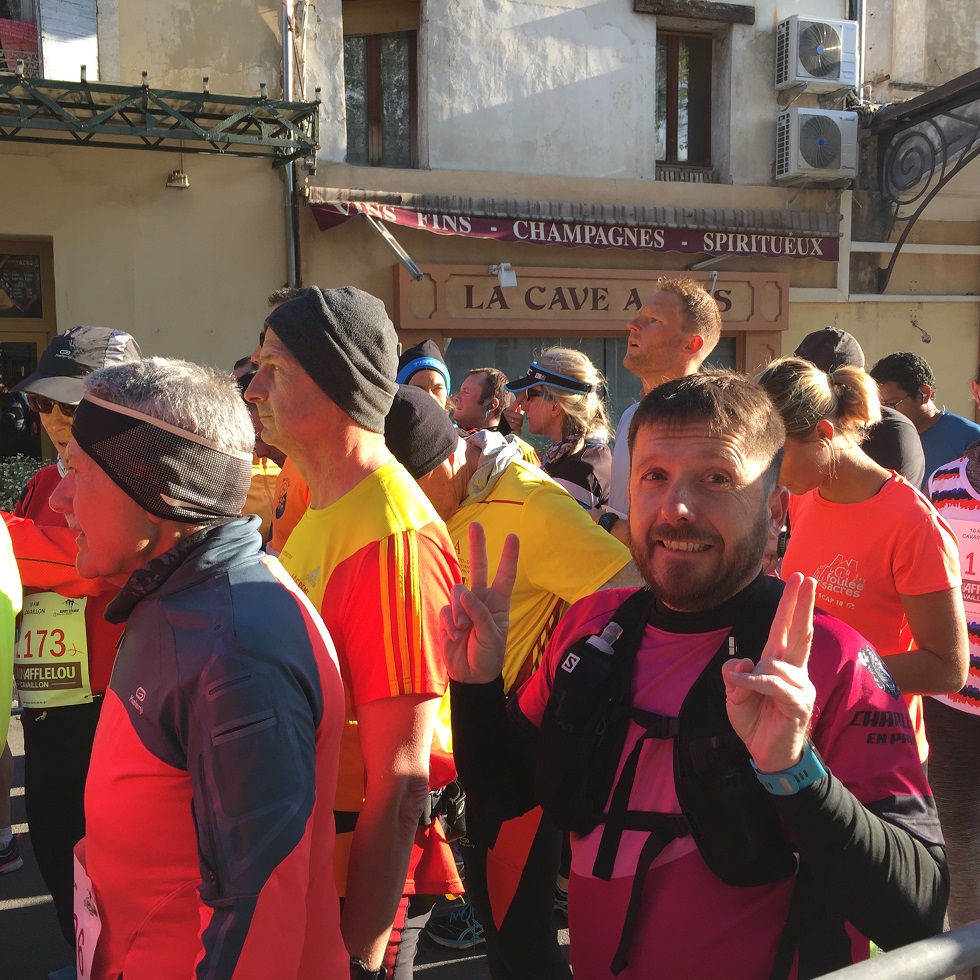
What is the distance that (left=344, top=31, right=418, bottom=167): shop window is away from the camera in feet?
36.5

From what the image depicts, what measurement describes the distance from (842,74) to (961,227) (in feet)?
9.03

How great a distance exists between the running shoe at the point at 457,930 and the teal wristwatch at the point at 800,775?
2.91 m

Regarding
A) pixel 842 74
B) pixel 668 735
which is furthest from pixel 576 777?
pixel 842 74

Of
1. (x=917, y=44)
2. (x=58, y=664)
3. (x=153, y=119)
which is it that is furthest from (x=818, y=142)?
(x=58, y=664)

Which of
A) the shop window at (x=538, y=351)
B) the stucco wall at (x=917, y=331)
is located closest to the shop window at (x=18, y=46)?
the shop window at (x=538, y=351)

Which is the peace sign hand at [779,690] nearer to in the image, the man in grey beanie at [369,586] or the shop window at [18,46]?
the man in grey beanie at [369,586]

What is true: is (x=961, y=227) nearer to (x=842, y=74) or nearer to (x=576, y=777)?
(x=842, y=74)

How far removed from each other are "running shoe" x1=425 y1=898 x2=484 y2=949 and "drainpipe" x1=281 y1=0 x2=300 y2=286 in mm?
7825

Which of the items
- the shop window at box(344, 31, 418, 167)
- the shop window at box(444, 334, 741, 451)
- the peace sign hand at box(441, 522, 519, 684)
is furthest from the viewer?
the shop window at box(444, 334, 741, 451)

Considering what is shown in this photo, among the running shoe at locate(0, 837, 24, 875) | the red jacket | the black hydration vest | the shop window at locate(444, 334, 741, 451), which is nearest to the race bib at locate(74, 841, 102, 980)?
the black hydration vest

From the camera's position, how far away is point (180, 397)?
5.84 ft

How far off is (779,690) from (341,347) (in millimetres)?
1325

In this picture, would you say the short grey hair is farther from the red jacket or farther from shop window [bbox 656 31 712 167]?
shop window [bbox 656 31 712 167]

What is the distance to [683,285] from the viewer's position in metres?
4.08
